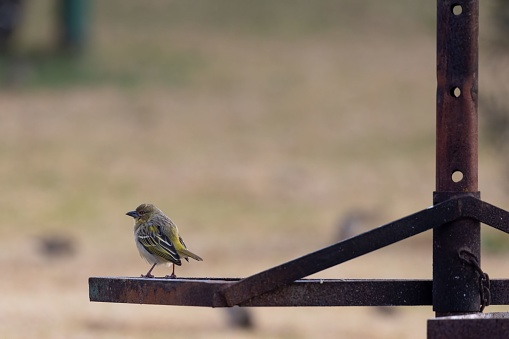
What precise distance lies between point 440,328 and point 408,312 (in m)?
10.5

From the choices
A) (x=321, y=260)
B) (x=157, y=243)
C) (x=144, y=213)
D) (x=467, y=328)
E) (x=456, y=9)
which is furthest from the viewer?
(x=144, y=213)

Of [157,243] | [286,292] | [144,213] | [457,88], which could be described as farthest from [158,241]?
[457,88]

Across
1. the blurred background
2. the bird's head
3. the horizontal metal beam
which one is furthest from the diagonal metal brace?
the blurred background

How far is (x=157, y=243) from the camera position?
6.23 meters

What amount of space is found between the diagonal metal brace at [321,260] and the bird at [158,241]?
1.87 metres

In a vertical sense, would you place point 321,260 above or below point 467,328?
above

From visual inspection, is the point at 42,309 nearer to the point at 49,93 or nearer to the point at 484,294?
the point at 484,294

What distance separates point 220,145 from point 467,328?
26.2 meters

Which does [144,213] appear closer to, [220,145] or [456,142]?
[456,142]

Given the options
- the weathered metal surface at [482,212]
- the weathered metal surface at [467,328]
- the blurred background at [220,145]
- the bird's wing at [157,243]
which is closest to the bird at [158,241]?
the bird's wing at [157,243]

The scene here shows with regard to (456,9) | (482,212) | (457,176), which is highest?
(456,9)

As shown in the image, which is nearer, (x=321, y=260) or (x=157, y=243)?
(x=321, y=260)

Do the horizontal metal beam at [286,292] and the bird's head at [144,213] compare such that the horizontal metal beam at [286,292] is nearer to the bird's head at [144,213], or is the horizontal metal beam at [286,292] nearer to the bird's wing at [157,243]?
the bird's wing at [157,243]

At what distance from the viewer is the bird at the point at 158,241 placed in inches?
245
